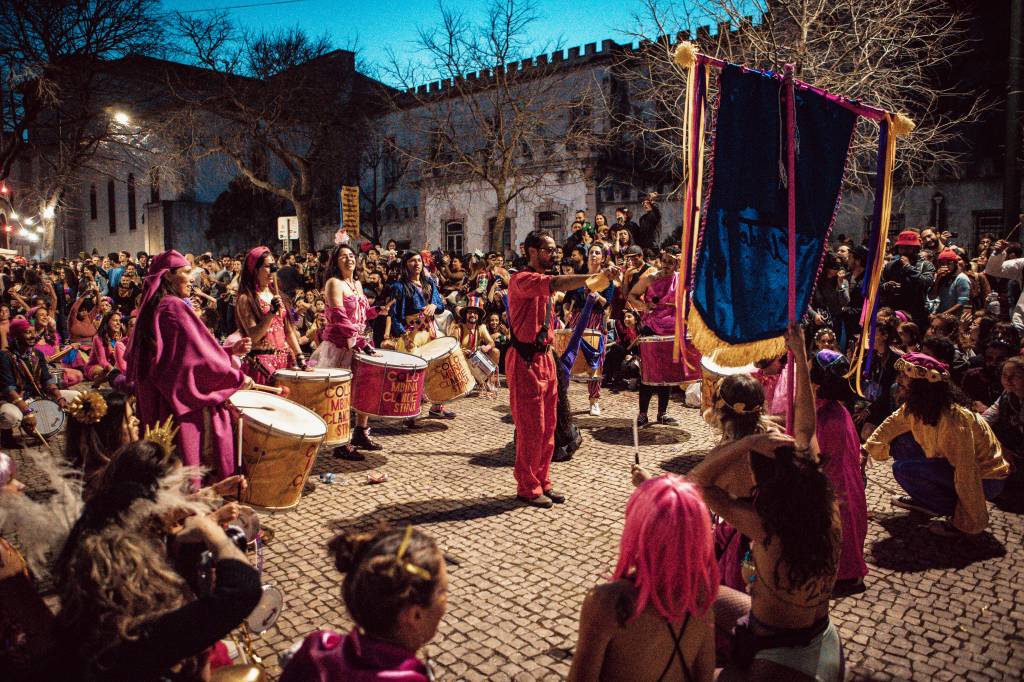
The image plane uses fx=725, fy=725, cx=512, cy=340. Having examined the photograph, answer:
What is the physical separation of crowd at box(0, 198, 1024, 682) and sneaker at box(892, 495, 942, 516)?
0.02 meters

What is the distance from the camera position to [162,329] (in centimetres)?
436

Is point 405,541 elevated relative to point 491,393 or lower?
elevated

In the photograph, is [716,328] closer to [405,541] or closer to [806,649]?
[806,649]

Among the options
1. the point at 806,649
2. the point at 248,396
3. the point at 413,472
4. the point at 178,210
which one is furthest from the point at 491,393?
the point at 178,210

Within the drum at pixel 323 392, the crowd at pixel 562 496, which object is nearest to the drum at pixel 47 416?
the crowd at pixel 562 496

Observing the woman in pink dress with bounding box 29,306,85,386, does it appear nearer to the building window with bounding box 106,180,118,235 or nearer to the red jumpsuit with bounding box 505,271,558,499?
the red jumpsuit with bounding box 505,271,558,499

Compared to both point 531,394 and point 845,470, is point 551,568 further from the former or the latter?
point 845,470

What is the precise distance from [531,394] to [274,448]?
1.93m

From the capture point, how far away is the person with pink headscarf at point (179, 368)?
14.3 feet

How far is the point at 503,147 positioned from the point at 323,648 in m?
23.7

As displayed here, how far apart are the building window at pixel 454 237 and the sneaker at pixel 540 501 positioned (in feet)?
93.4

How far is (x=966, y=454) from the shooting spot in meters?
4.89

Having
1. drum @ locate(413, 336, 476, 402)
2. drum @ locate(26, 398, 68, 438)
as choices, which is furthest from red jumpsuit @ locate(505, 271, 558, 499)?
drum @ locate(26, 398, 68, 438)

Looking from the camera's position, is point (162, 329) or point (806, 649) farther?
point (162, 329)
